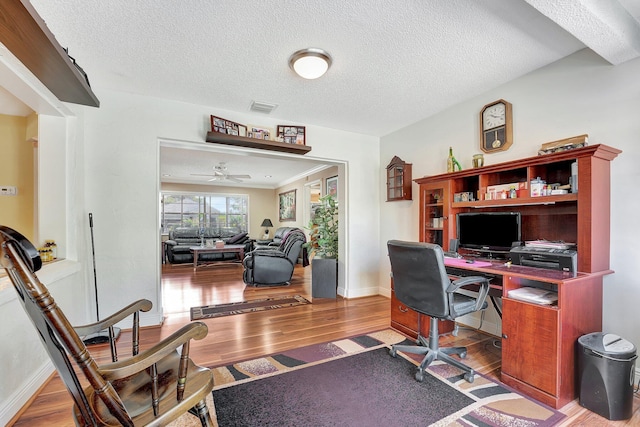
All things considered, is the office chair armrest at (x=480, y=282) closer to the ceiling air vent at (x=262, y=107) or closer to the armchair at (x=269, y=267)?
the ceiling air vent at (x=262, y=107)

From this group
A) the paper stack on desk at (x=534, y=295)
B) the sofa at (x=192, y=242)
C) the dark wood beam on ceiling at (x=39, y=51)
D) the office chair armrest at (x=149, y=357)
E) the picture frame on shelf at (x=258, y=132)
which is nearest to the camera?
the office chair armrest at (x=149, y=357)

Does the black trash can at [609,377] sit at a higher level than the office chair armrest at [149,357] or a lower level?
lower

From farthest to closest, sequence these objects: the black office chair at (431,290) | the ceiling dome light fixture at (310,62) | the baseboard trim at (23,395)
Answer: the ceiling dome light fixture at (310,62), the black office chair at (431,290), the baseboard trim at (23,395)

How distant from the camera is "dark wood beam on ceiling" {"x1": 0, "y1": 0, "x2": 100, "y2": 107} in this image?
132 centimetres

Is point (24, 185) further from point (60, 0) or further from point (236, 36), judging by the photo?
point (236, 36)

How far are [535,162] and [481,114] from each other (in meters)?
0.94

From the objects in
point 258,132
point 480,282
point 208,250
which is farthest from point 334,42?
point 208,250

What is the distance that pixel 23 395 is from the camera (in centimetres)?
175

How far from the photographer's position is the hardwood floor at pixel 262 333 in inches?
68.2

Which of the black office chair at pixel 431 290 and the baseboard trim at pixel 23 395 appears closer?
the baseboard trim at pixel 23 395

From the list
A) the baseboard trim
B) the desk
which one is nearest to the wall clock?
the desk

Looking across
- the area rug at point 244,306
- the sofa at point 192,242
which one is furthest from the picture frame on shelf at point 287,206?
the area rug at point 244,306

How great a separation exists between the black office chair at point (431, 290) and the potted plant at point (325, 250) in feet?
6.12

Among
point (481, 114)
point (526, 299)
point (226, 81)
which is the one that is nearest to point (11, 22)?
point (226, 81)
